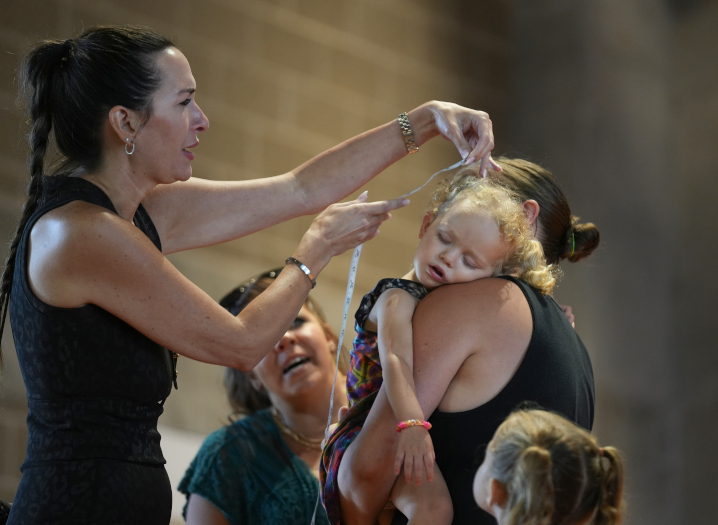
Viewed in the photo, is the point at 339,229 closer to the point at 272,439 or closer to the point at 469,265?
the point at 469,265

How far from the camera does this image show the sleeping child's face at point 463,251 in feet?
6.75

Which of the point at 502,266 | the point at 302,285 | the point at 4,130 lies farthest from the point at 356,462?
the point at 4,130

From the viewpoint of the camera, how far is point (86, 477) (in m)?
1.76

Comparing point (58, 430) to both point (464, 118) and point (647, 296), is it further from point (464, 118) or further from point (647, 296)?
point (647, 296)

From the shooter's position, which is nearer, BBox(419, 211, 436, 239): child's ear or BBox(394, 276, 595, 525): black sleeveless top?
BBox(394, 276, 595, 525): black sleeveless top

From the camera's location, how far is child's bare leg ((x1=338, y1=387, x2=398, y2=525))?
73.4 inches

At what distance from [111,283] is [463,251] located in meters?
0.78

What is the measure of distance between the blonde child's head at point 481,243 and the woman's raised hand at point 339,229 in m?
0.14

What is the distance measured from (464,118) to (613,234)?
387 centimetres

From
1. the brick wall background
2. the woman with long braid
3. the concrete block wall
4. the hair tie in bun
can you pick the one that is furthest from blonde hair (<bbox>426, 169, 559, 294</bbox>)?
the brick wall background

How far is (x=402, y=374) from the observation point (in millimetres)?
1837

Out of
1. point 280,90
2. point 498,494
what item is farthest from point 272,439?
point 280,90

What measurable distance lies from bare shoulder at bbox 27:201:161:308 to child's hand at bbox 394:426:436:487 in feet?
2.12

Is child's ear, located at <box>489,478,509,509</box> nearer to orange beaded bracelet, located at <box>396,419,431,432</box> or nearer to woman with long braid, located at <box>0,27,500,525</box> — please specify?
orange beaded bracelet, located at <box>396,419,431,432</box>
